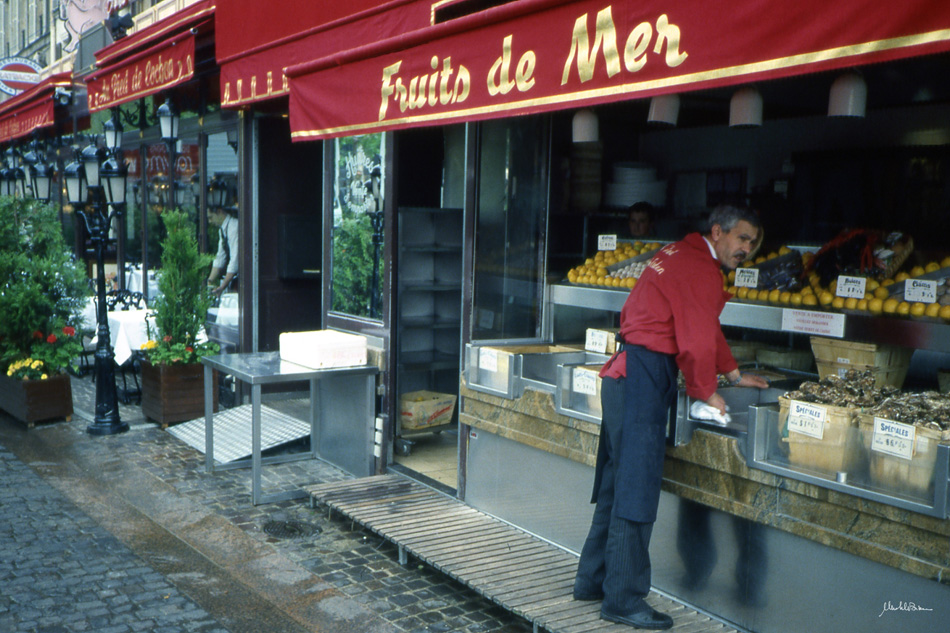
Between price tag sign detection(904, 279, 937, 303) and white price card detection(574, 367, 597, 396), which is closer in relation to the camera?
price tag sign detection(904, 279, 937, 303)

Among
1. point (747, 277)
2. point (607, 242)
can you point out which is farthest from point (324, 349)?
point (747, 277)

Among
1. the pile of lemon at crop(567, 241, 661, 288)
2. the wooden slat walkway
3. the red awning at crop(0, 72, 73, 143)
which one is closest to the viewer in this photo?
the wooden slat walkway

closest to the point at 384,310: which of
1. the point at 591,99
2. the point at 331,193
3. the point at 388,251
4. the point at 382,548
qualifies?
the point at 388,251

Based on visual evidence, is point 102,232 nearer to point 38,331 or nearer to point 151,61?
point 38,331

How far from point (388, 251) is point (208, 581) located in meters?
2.69

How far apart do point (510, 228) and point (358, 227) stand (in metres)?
1.71

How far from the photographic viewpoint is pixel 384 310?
22.0 ft

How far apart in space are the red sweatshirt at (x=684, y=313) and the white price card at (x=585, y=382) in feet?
1.97

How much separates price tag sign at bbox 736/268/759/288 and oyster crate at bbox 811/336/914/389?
0.45 metres

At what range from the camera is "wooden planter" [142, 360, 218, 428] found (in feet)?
27.6

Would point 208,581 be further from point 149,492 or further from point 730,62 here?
point 730,62

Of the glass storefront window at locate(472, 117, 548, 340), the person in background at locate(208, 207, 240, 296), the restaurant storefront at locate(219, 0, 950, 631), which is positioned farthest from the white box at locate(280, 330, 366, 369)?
the person in background at locate(208, 207, 240, 296)

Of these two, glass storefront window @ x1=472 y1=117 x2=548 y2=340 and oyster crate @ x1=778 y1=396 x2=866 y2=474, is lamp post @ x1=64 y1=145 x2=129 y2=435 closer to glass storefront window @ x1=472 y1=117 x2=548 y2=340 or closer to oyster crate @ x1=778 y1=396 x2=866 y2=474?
glass storefront window @ x1=472 y1=117 x2=548 y2=340

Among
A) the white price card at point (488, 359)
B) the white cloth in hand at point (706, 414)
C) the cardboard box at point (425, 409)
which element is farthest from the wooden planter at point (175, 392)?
the white cloth in hand at point (706, 414)
